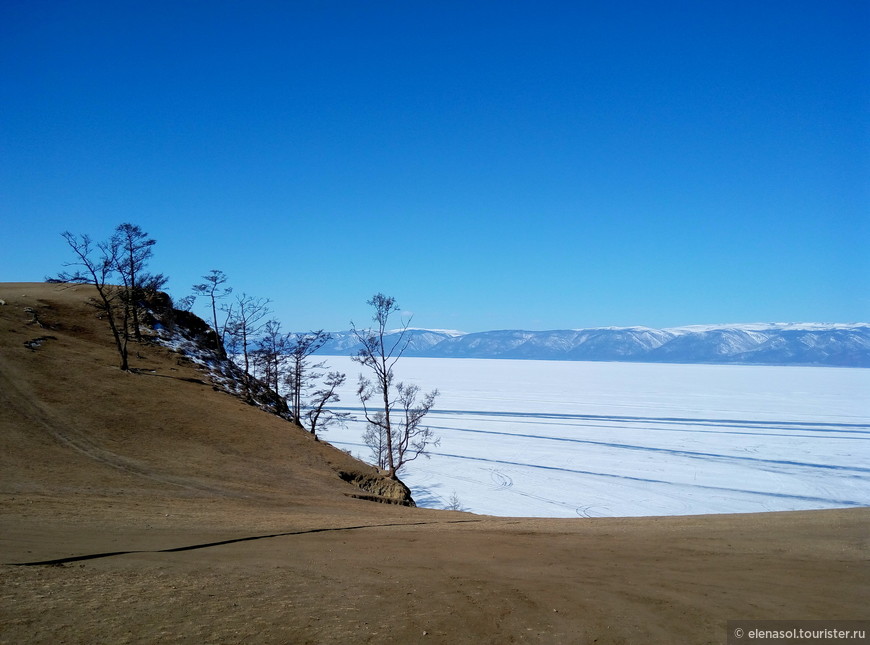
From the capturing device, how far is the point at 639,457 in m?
46.1

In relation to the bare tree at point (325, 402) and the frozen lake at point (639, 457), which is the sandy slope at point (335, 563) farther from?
the frozen lake at point (639, 457)

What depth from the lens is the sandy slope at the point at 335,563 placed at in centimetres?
669

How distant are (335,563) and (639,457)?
1630 inches

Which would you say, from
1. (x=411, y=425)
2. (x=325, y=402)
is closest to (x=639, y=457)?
(x=411, y=425)

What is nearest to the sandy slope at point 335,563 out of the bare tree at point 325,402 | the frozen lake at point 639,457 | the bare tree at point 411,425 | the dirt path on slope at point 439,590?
the dirt path on slope at point 439,590

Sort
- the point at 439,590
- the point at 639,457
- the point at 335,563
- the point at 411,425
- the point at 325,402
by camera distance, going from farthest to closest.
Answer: the point at 325,402, the point at 639,457, the point at 411,425, the point at 335,563, the point at 439,590

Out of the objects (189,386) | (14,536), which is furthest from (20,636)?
(189,386)

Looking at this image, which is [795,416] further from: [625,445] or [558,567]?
[558,567]

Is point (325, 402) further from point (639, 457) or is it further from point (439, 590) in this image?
point (439, 590)

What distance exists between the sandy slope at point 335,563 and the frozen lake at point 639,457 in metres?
17.3

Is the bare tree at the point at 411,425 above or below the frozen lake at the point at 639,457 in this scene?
above

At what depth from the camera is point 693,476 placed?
3925 centimetres

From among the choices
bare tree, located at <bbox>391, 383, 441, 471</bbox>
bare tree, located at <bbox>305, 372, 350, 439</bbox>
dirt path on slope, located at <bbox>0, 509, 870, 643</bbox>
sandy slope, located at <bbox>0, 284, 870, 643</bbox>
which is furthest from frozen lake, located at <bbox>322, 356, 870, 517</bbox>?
dirt path on slope, located at <bbox>0, 509, 870, 643</bbox>

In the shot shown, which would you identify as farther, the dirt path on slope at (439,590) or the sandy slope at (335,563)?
the sandy slope at (335,563)
